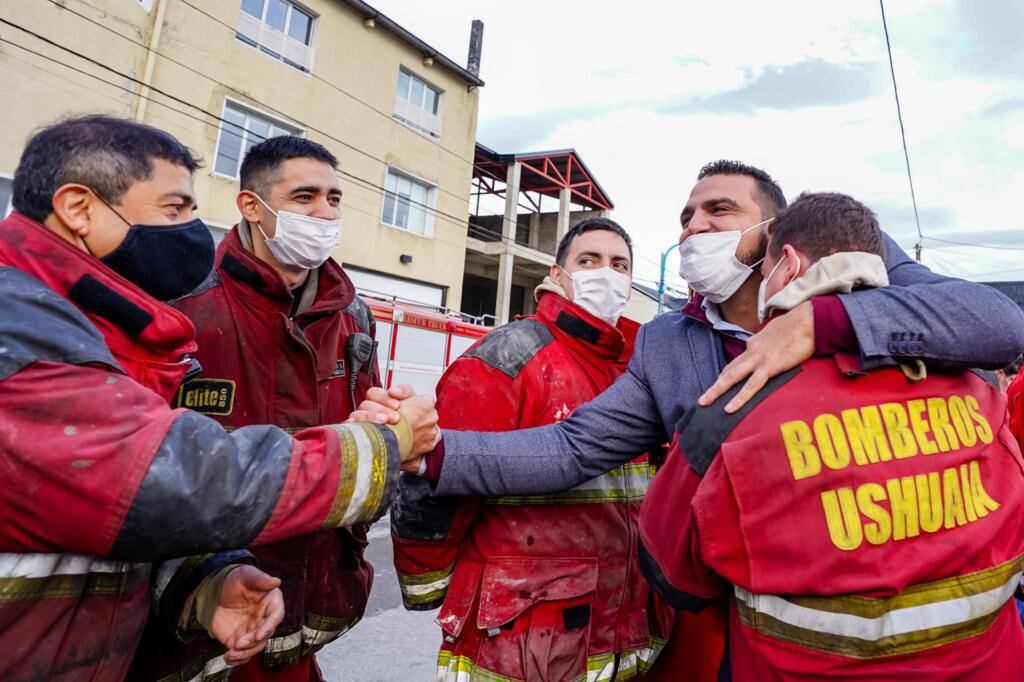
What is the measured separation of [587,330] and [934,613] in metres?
1.28

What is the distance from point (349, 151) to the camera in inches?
571

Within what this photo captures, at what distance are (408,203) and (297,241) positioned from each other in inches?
568

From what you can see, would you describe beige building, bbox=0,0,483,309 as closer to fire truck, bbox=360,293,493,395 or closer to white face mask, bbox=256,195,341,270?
fire truck, bbox=360,293,493,395

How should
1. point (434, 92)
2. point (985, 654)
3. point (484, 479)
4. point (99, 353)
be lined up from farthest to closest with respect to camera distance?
point (434, 92) → point (484, 479) → point (985, 654) → point (99, 353)

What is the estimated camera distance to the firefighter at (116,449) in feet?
3.33

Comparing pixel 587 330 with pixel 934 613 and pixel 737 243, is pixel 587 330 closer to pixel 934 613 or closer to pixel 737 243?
pixel 737 243

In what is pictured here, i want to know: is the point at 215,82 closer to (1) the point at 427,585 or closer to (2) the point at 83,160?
(2) the point at 83,160

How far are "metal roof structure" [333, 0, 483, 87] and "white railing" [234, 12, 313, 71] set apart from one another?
1743mm

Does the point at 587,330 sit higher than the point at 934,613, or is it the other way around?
the point at 587,330

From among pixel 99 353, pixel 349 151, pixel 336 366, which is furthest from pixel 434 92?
pixel 99 353

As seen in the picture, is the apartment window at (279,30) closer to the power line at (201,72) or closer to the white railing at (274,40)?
the white railing at (274,40)

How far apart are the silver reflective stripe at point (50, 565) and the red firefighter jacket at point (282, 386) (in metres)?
0.79

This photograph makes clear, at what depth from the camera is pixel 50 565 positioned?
1081 mm

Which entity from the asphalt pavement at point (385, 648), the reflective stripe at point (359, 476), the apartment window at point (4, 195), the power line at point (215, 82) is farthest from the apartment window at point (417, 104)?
the reflective stripe at point (359, 476)
